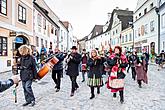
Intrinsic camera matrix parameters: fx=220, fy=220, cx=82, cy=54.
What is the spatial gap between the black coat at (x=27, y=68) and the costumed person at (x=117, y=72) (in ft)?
7.21

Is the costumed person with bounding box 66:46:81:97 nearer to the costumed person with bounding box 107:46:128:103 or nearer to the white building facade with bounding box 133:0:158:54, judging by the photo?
the costumed person with bounding box 107:46:128:103

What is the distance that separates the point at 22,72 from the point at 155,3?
2495cm

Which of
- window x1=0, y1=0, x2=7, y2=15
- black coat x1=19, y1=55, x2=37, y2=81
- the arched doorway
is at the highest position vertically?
window x1=0, y1=0, x2=7, y2=15

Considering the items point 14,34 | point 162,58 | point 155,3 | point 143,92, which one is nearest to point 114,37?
point 155,3

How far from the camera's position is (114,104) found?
6.21 m

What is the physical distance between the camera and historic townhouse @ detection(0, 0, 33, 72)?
1466 centimetres

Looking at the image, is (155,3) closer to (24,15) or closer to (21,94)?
(24,15)

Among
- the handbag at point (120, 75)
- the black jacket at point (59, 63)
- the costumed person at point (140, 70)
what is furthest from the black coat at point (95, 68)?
the costumed person at point (140, 70)

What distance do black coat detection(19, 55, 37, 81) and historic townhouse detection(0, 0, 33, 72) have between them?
29.9 ft

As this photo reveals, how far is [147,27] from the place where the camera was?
99.7ft

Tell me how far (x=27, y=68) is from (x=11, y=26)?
10.8m

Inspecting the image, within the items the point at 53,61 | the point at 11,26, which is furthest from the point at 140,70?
the point at 11,26

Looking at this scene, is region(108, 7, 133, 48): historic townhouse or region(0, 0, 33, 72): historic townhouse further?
region(108, 7, 133, 48): historic townhouse

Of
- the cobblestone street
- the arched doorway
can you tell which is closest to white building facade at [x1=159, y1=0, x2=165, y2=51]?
the arched doorway
